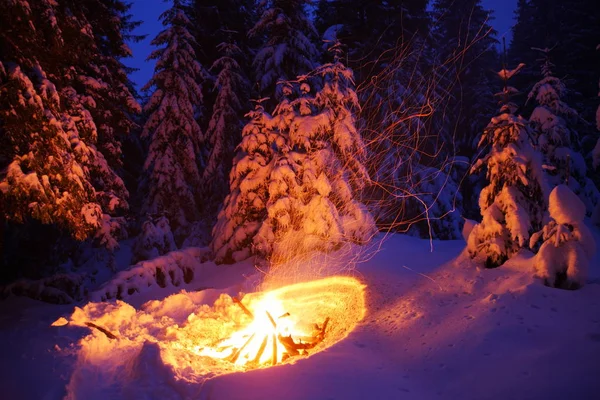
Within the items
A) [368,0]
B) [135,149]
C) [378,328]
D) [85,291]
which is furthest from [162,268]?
[368,0]

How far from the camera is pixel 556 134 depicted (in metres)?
11.6

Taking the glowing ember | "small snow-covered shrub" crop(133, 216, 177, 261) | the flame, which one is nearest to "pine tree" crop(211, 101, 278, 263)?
"small snow-covered shrub" crop(133, 216, 177, 261)

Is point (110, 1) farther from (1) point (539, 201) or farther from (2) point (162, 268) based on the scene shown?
(1) point (539, 201)

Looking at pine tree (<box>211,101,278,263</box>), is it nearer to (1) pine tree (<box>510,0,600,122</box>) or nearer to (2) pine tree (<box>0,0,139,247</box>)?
(2) pine tree (<box>0,0,139,247</box>)

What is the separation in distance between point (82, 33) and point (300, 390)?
27.6ft

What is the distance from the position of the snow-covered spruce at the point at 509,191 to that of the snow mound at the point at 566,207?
96 centimetres

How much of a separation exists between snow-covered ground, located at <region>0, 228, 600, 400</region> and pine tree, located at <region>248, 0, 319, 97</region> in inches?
411

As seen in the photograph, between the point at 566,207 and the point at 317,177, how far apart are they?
239 inches

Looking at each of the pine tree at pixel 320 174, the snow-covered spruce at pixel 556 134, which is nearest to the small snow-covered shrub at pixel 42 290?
the pine tree at pixel 320 174

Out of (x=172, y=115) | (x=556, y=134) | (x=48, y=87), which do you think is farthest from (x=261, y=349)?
(x=172, y=115)

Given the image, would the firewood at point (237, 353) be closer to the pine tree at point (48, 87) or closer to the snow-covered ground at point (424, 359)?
the snow-covered ground at point (424, 359)

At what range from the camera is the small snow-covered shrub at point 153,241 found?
13188 millimetres

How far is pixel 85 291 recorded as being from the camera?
10219 mm

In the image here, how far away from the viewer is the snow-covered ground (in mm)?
3949
